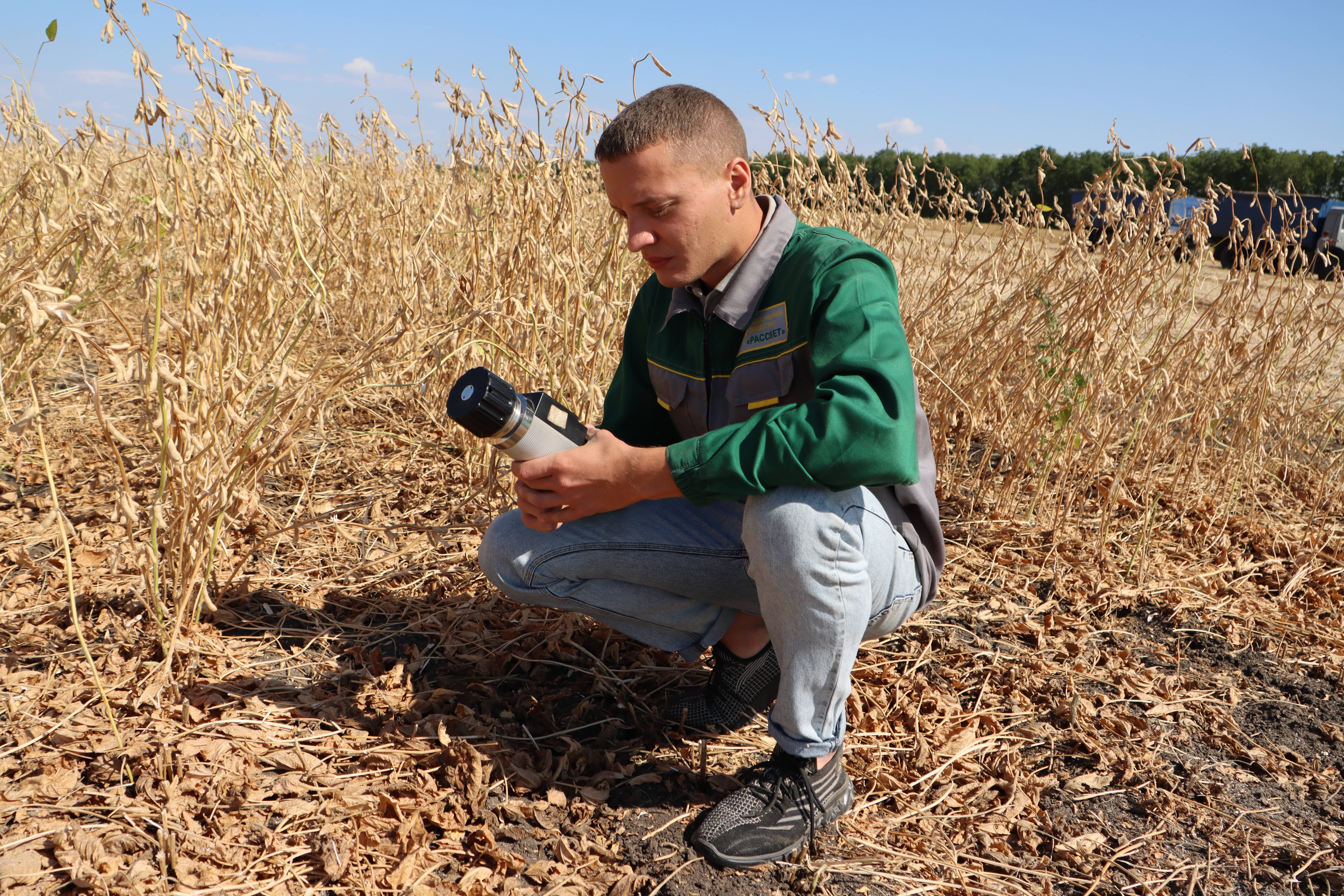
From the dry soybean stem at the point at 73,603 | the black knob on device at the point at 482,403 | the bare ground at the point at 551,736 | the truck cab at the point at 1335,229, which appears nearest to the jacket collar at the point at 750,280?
the black knob on device at the point at 482,403

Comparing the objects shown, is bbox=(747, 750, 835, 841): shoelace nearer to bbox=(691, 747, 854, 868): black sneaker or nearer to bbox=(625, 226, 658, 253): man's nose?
bbox=(691, 747, 854, 868): black sneaker

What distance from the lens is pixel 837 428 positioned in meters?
1.34

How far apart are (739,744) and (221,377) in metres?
1.24

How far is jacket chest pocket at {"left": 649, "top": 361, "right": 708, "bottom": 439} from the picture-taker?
5.82 feet

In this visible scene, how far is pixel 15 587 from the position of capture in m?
1.91

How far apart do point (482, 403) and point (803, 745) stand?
796mm

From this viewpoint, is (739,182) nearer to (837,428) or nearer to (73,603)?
(837,428)

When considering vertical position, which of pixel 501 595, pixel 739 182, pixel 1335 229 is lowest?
pixel 501 595

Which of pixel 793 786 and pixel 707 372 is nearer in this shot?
pixel 793 786

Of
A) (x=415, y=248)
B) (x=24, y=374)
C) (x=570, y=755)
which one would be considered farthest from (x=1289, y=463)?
(x=24, y=374)

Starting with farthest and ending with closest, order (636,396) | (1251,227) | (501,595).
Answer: (1251,227) → (501,595) → (636,396)

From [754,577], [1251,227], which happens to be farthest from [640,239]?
[1251,227]

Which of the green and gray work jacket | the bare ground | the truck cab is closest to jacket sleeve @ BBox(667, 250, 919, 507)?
the green and gray work jacket

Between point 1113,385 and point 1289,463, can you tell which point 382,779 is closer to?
point 1113,385
